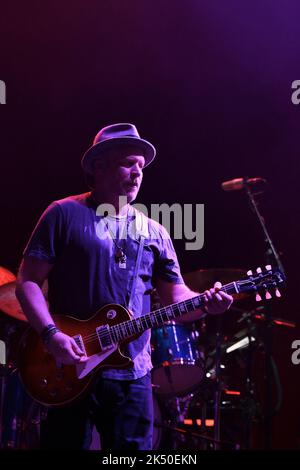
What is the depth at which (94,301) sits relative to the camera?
10.4 feet

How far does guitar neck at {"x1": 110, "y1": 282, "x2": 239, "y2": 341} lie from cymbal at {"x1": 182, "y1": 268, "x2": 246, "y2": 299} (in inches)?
92.2

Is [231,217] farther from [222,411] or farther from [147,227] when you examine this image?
[147,227]

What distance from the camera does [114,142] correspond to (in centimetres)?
357

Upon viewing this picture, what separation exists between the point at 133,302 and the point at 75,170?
4.27 meters

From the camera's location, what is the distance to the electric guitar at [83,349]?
3.04 metres

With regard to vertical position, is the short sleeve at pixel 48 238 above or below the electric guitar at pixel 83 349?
above

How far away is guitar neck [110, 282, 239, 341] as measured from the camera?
3.14 metres

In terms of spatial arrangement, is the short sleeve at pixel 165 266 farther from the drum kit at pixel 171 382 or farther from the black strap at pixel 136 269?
the drum kit at pixel 171 382

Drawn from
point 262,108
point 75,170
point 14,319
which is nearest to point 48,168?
point 75,170

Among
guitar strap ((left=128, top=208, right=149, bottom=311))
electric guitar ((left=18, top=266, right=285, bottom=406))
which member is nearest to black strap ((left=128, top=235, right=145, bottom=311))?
guitar strap ((left=128, top=208, right=149, bottom=311))

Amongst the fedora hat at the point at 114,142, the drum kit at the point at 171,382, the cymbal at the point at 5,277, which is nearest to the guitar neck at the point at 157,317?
the fedora hat at the point at 114,142

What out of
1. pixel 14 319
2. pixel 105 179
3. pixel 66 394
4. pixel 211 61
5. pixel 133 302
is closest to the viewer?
pixel 66 394

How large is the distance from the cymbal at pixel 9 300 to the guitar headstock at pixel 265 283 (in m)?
2.51

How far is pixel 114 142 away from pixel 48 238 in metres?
0.80
